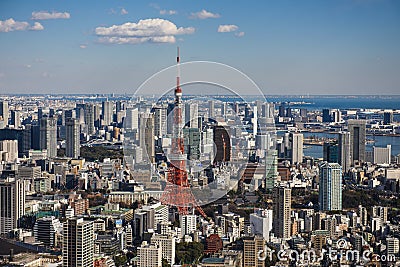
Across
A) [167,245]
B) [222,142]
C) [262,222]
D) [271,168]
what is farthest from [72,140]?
[167,245]

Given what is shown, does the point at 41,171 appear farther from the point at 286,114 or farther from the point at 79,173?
the point at 286,114

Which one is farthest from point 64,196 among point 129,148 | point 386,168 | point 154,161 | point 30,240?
point 386,168

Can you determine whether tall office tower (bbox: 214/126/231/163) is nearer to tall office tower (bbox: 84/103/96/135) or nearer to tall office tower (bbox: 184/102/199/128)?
tall office tower (bbox: 184/102/199/128)

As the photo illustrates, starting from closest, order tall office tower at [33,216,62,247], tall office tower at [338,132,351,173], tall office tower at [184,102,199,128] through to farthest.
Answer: tall office tower at [33,216,62,247] → tall office tower at [184,102,199,128] → tall office tower at [338,132,351,173]

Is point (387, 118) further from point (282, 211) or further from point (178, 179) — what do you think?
point (178, 179)

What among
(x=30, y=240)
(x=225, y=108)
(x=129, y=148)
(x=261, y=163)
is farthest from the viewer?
(x=129, y=148)

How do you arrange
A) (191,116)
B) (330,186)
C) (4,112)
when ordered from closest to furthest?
1. (191,116)
2. (330,186)
3. (4,112)

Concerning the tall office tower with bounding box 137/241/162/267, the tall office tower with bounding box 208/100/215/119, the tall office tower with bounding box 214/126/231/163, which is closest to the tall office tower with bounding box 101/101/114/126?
the tall office tower with bounding box 214/126/231/163
